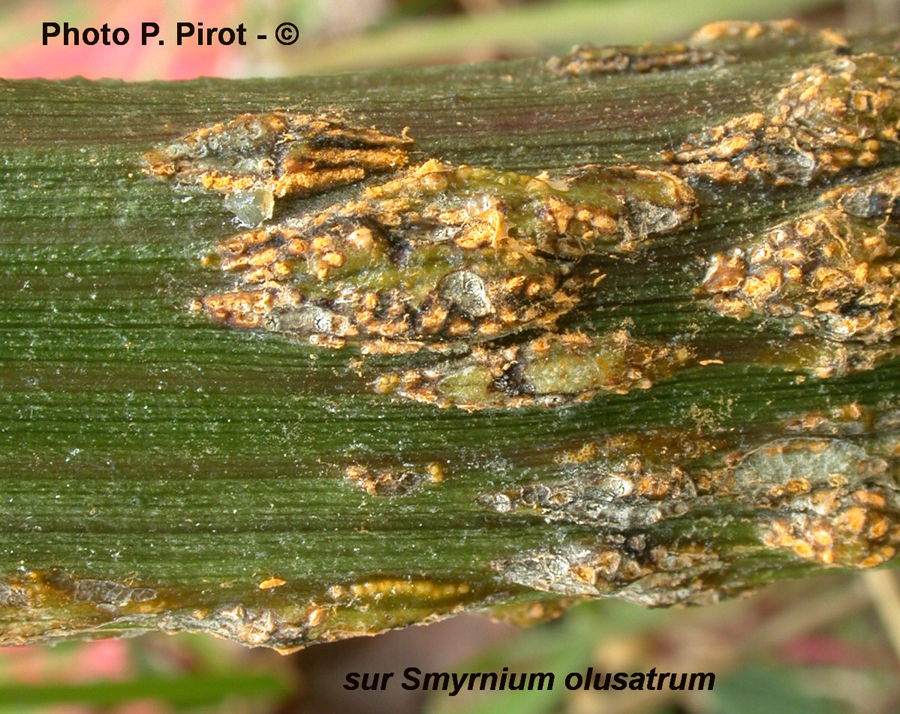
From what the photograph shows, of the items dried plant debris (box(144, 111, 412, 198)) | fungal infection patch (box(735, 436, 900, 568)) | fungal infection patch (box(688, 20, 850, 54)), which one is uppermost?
fungal infection patch (box(688, 20, 850, 54))

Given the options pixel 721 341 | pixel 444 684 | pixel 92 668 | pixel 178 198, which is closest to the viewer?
pixel 178 198

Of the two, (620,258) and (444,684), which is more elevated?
(620,258)

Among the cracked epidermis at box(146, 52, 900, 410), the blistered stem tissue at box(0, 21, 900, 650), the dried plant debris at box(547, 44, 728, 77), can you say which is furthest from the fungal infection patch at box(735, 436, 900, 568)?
the dried plant debris at box(547, 44, 728, 77)

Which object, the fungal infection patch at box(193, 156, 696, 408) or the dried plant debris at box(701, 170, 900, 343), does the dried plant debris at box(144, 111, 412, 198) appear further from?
the dried plant debris at box(701, 170, 900, 343)

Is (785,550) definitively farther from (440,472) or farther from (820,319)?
(440,472)

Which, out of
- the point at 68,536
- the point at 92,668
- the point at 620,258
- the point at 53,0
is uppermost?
the point at 53,0

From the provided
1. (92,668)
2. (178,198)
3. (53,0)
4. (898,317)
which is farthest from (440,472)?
(53,0)
